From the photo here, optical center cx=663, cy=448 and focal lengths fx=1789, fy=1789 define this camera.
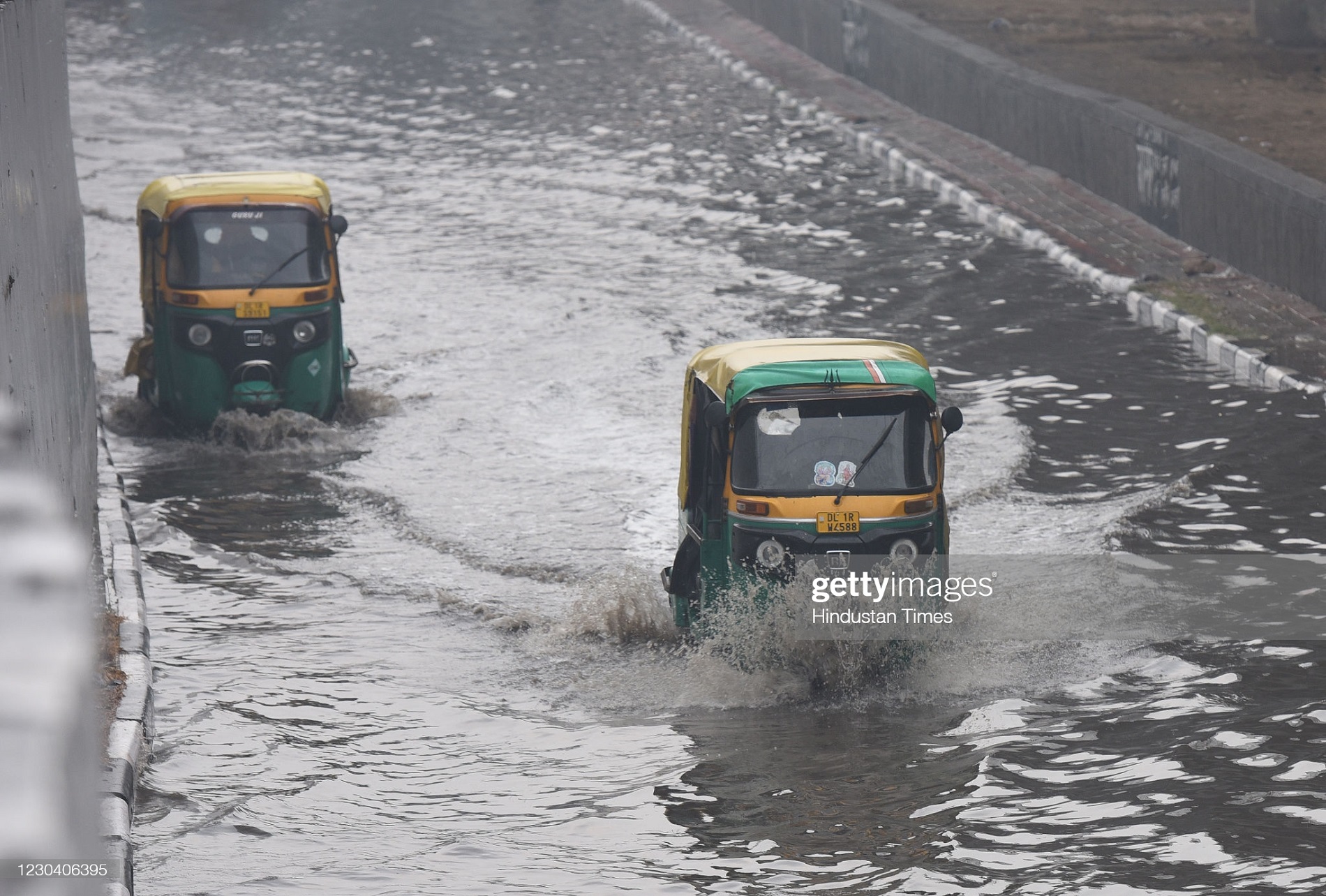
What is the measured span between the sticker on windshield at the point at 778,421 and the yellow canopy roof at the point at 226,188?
7.09 m

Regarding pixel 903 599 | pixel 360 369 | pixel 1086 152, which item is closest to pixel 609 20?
pixel 1086 152

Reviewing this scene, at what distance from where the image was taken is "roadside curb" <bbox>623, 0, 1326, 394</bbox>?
15.6 metres

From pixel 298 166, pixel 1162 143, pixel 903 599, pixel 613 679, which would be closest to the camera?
pixel 903 599

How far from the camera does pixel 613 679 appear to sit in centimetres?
998

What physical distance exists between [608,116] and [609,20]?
41.8 feet

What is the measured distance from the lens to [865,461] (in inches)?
367

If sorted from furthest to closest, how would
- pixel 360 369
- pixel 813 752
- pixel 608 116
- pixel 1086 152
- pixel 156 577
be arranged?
pixel 608 116
pixel 1086 152
pixel 360 369
pixel 156 577
pixel 813 752

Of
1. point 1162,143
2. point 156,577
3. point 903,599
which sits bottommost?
point 156,577

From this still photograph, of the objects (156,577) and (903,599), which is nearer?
(903,599)

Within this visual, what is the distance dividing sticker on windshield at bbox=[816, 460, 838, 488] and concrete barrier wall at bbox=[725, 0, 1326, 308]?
354 inches

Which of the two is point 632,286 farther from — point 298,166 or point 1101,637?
point 1101,637

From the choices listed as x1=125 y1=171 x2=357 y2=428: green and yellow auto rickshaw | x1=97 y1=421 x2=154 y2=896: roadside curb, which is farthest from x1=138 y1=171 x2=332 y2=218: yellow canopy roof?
x1=97 y1=421 x2=154 y2=896: roadside curb

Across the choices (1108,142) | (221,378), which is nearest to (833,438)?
(221,378)

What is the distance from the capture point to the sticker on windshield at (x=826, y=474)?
933 cm
